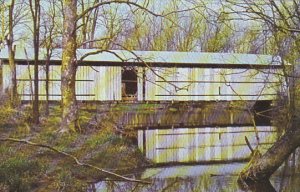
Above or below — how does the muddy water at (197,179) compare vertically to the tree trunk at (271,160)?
below

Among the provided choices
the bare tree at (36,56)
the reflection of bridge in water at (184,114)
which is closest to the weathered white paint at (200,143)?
the reflection of bridge in water at (184,114)

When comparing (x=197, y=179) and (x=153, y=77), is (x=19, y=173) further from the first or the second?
(x=153, y=77)

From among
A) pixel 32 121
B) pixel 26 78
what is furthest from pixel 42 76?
pixel 32 121

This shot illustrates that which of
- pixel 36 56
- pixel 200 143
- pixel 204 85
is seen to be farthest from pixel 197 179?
pixel 204 85

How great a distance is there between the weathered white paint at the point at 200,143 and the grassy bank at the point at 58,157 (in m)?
1.37

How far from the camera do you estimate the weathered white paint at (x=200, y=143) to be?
17752mm

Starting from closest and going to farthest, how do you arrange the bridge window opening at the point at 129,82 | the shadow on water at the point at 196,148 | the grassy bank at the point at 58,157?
the grassy bank at the point at 58,157 → the shadow on water at the point at 196,148 → the bridge window opening at the point at 129,82

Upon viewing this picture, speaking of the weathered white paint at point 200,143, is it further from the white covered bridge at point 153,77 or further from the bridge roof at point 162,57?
the bridge roof at point 162,57

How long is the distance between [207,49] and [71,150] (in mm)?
36975

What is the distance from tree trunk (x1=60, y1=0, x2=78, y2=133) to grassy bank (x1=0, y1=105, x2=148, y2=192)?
0.54m

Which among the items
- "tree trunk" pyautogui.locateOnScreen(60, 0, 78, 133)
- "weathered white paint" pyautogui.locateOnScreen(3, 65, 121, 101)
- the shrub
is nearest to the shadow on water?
the shrub

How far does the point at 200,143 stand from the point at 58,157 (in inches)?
336

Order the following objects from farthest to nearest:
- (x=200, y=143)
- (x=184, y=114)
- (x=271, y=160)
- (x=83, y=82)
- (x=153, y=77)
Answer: (x=153, y=77) < (x=184, y=114) < (x=83, y=82) < (x=200, y=143) < (x=271, y=160)

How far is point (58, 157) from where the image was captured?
538 inches
